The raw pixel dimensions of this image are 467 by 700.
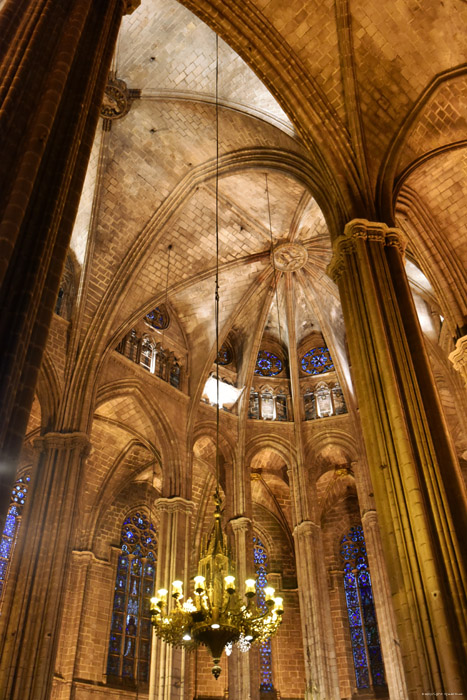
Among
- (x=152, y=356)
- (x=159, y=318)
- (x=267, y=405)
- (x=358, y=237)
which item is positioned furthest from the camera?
(x=267, y=405)

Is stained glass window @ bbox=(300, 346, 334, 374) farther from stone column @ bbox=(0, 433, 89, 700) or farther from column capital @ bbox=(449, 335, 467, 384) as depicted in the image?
stone column @ bbox=(0, 433, 89, 700)

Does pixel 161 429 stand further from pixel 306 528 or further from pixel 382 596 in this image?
pixel 382 596

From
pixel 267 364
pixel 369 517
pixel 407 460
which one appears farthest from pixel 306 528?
pixel 407 460

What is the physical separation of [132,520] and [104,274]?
26.4 feet

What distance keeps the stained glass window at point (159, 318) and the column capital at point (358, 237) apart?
888 cm

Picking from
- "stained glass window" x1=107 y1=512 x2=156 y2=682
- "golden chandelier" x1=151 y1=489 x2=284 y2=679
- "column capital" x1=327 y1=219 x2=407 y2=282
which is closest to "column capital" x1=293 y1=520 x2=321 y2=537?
"stained glass window" x1=107 y1=512 x2=156 y2=682

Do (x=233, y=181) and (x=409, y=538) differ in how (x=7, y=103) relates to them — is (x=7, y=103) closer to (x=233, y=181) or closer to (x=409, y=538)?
(x=409, y=538)

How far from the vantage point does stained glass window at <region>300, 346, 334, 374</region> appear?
2117 centimetres

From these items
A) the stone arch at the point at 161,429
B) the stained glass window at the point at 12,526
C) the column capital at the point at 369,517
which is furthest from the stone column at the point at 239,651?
the stained glass window at the point at 12,526

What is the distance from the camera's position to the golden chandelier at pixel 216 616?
34.3ft

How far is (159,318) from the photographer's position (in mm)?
19641

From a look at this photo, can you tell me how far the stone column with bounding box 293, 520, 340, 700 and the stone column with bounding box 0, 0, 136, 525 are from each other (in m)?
11.7

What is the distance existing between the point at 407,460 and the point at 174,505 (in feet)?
29.3

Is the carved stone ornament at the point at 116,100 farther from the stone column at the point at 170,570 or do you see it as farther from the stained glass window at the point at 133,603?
the stained glass window at the point at 133,603
